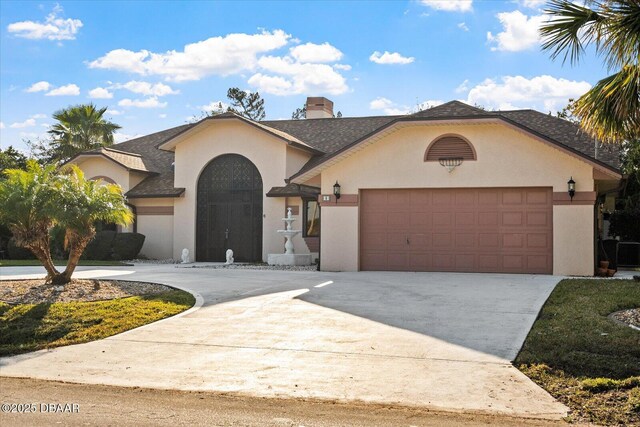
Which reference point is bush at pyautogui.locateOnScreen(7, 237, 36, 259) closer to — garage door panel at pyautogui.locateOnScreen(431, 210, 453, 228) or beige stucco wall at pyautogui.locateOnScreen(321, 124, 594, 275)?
beige stucco wall at pyautogui.locateOnScreen(321, 124, 594, 275)

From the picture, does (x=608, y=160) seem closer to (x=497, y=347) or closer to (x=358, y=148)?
(x=358, y=148)

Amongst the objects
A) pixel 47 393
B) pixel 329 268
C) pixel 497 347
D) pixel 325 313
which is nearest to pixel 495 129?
pixel 329 268

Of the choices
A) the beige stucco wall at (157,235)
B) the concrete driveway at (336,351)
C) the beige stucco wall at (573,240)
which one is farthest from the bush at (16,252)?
the beige stucco wall at (573,240)

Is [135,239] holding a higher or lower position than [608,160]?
lower

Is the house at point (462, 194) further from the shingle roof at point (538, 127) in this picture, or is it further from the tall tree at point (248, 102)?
the tall tree at point (248, 102)

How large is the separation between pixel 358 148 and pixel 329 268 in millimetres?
3675

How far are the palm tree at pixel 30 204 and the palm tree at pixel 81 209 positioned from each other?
0.76ft

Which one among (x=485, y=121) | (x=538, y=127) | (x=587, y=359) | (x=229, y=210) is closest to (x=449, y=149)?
(x=485, y=121)

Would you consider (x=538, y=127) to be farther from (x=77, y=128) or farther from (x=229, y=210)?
(x=77, y=128)

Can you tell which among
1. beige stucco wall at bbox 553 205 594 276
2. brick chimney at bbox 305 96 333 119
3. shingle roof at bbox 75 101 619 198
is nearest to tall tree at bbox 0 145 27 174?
shingle roof at bbox 75 101 619 198

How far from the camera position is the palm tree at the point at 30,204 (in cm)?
1224

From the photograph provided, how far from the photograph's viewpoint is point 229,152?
25016 millimetres

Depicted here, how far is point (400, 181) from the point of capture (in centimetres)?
1883

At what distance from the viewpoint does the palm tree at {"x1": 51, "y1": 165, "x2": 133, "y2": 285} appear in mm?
12453
